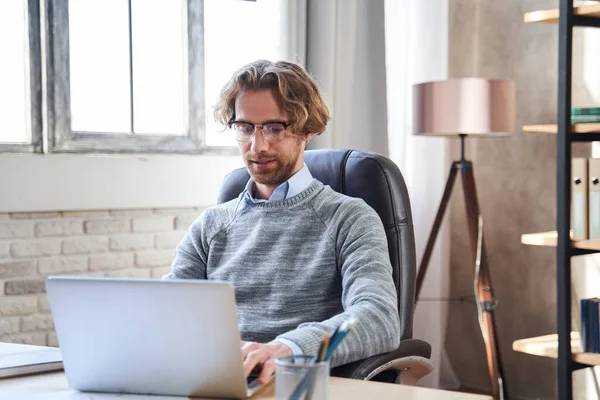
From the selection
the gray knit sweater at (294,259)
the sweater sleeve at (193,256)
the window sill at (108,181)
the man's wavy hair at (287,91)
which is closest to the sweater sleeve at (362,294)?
the gray knit sweater at (294,259)

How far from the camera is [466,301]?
4.12m

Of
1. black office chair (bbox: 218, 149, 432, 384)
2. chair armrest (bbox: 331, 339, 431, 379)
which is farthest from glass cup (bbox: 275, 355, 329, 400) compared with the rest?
black office chair (bbox: 218, 149, 432, 384)

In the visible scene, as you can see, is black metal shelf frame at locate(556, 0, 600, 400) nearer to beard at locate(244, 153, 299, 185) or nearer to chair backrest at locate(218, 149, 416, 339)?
chair backrest at locate(218, 149, 416, 339)

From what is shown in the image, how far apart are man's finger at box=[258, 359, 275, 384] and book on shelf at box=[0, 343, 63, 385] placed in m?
0.40

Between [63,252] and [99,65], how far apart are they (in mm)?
695

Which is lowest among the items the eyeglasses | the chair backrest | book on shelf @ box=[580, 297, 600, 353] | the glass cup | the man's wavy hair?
book on shelf @ box=[580, 297, 600, 353]

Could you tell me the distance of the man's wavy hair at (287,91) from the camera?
6.63ft

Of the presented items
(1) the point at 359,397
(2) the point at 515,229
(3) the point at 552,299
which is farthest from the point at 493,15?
(1) the point at 359,397

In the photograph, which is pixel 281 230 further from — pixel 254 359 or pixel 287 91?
pixel 254 359

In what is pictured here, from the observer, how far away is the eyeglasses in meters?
2.00

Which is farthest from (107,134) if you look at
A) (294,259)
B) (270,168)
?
(294,259)

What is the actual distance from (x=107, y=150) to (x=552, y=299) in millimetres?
1990

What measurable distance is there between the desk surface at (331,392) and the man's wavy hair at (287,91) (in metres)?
0.79

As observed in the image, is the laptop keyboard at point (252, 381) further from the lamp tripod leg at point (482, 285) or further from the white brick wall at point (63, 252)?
the lamp tripod leg at point (482, 285)
